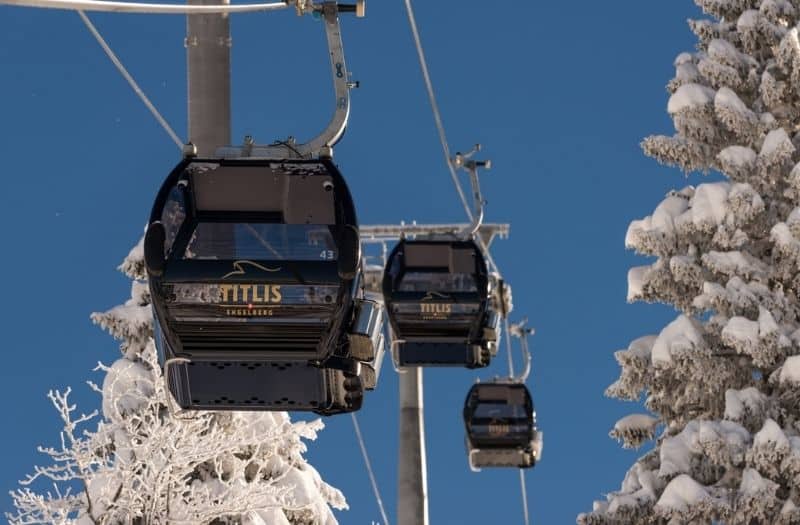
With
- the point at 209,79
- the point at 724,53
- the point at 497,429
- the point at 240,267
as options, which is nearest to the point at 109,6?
the point at 240,267

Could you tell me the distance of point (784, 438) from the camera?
2598 centimetres

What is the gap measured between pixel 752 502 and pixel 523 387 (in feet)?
45.1

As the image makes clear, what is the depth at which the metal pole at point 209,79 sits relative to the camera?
1823 centimetres

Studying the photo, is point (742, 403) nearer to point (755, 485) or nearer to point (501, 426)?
point (755, 485)

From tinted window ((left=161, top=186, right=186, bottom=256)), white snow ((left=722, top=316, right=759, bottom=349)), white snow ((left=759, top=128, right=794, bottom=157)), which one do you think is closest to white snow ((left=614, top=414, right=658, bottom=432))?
white snow ((left=722, top=316, right=759, bottom=349))

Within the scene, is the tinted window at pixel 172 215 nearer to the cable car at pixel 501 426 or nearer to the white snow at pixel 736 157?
the white snow at pixel 736 157

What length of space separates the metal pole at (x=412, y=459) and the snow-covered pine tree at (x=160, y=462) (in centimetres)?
502

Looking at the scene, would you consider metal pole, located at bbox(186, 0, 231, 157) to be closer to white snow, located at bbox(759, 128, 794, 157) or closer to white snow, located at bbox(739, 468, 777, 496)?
white snow, located at bbox(739, 468, 777, 496)

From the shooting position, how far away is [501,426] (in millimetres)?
38938

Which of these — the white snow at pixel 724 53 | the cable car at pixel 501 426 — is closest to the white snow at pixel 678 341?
the white snow at pixel 724 53

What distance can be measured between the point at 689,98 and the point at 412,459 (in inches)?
346

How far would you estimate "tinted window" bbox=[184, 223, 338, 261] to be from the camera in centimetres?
1655

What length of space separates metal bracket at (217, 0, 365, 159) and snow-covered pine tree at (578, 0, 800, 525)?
9707 millimetres

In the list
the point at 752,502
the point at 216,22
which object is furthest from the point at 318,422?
the point at 216,22
